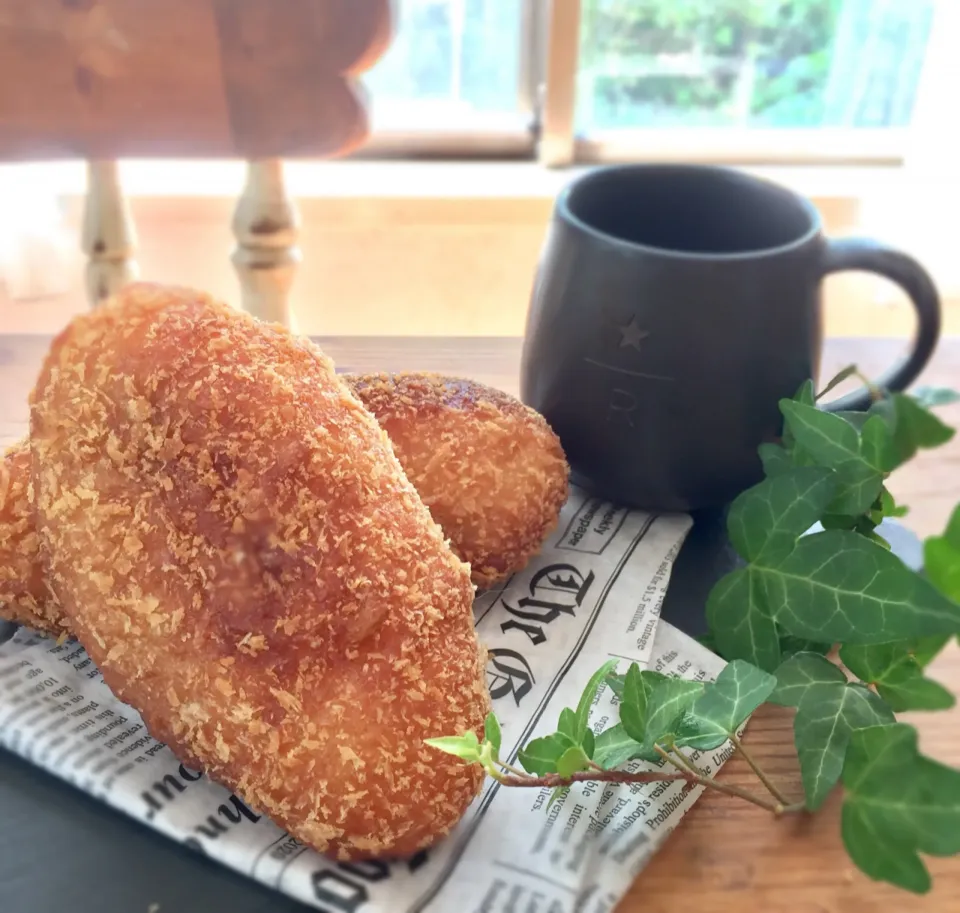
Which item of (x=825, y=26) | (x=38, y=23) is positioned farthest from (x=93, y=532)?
(x=825, y=26)

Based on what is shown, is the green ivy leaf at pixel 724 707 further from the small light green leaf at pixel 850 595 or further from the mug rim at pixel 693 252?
the mug rim at pixel 693 252

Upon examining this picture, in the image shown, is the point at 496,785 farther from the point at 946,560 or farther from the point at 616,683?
the point at 946,560

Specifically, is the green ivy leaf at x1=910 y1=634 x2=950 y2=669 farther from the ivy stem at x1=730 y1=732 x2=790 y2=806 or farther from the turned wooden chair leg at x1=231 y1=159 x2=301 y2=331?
the turned wooden chair leg at x1=231 y1=159 x2=301 y2=331

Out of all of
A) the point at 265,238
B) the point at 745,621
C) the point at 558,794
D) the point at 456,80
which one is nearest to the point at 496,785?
the point at 558,794

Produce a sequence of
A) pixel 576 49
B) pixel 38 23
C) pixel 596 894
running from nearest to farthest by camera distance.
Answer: pixel 596 894 < pixel 38 23 < pixel 576 49

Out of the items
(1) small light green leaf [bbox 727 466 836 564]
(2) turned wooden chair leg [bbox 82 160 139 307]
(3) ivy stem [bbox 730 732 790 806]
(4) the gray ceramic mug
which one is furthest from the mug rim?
(2) turned wooden chair leg [bbox 82 160 139 307]

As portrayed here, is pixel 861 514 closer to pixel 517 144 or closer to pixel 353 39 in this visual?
pixel 353 39

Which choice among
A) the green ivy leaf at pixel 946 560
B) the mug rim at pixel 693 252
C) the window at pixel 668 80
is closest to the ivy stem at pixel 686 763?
the green ivy leaf at pixel 946 560
